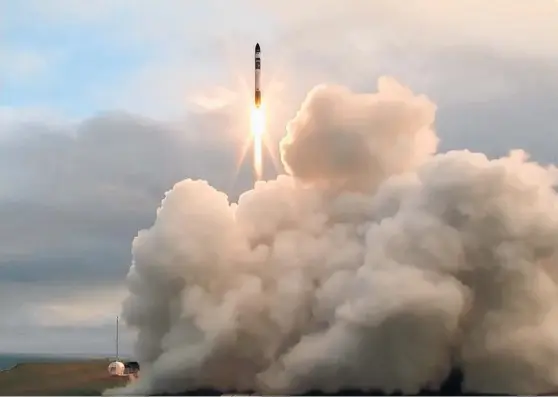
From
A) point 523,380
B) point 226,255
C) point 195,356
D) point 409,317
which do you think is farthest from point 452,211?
point 195,356

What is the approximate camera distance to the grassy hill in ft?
202

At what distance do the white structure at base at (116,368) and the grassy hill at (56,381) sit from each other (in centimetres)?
51

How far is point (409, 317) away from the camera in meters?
51.9

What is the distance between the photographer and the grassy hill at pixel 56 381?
202 feet

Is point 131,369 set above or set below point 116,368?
below

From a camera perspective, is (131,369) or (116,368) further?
(131,369)

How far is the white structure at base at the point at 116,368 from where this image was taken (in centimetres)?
6637

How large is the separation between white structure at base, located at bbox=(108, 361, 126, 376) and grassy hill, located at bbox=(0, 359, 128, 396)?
1.69 ft

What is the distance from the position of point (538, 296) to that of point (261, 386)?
18897mm

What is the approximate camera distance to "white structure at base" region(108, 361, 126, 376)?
66.4 m

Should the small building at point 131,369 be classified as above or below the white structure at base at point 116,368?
below

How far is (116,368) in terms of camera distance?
220ft

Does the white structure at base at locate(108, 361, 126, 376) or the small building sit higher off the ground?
the white structure at base at locate(108, 361, 126, 376)

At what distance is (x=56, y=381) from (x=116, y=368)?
469cm
